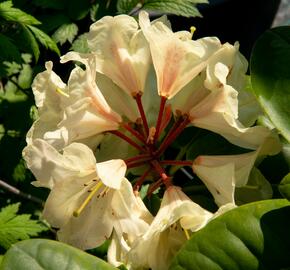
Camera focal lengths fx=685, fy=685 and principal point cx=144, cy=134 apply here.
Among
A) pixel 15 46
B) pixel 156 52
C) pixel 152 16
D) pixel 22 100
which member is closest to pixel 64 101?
pixel 156 52

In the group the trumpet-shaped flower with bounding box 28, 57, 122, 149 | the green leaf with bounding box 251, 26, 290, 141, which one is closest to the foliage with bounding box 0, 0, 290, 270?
the green leaf with bounding box 251, 26, 290, 141

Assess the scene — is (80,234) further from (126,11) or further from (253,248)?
(126,11)

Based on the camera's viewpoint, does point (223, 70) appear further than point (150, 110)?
No

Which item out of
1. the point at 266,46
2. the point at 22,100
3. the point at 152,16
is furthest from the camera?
the point at 152,16

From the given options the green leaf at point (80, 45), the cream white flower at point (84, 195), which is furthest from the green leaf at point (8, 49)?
the cream white flower at point (84, 195)

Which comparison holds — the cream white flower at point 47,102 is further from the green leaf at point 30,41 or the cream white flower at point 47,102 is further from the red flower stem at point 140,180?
the green leaf at point 30,41

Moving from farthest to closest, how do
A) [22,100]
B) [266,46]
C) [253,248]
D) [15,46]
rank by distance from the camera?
1. [22,100]
2. [15,46]
3. [266,46]
4. [253,248]

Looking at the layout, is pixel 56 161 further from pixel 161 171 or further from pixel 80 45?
pixel 80 45

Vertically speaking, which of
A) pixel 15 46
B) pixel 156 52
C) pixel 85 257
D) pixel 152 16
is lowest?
pixel 152 16
